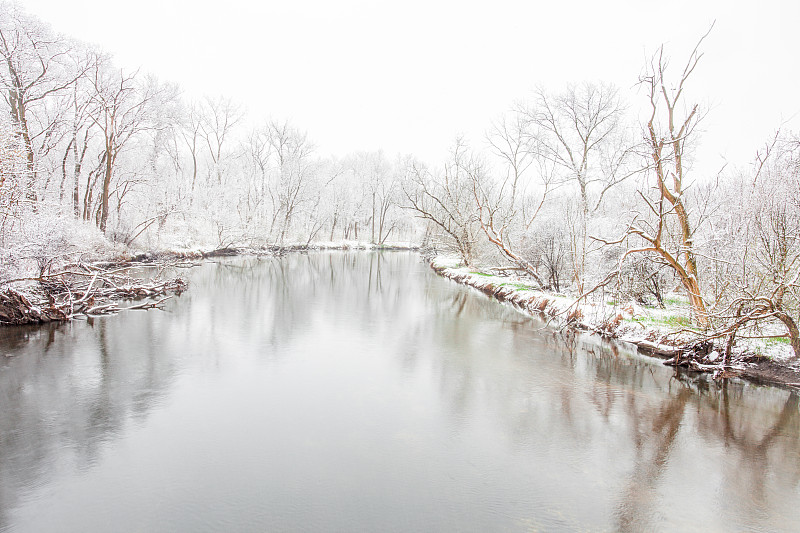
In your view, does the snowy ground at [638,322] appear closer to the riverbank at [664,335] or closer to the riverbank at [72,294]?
the riverbank at [664,335]

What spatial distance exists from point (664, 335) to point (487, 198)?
15926 mm

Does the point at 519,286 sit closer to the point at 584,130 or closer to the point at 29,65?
the point at 584,130

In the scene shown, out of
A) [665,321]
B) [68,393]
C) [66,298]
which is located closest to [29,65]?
[66,298]

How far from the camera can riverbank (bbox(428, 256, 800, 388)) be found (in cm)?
869

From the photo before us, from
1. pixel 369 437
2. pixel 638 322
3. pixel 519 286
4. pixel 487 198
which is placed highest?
pixel 487 198

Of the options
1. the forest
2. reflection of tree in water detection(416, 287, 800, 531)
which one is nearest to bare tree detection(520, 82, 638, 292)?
the forest

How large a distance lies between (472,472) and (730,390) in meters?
6.31

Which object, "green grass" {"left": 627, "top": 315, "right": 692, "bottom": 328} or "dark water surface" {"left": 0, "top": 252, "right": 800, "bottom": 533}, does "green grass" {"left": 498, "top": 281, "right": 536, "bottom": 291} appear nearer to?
"green grass" {"left": 627, "top": 315, "right": 692, "bottom": 328}

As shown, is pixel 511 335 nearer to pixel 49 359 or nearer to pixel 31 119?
pixel 49 359

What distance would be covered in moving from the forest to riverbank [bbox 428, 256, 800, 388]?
0.30 m

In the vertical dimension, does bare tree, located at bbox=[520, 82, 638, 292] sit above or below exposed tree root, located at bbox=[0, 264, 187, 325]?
above

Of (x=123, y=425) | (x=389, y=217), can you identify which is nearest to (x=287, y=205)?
(x=389, y=217)

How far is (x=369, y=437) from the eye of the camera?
5.84 metres

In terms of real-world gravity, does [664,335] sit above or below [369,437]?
above
